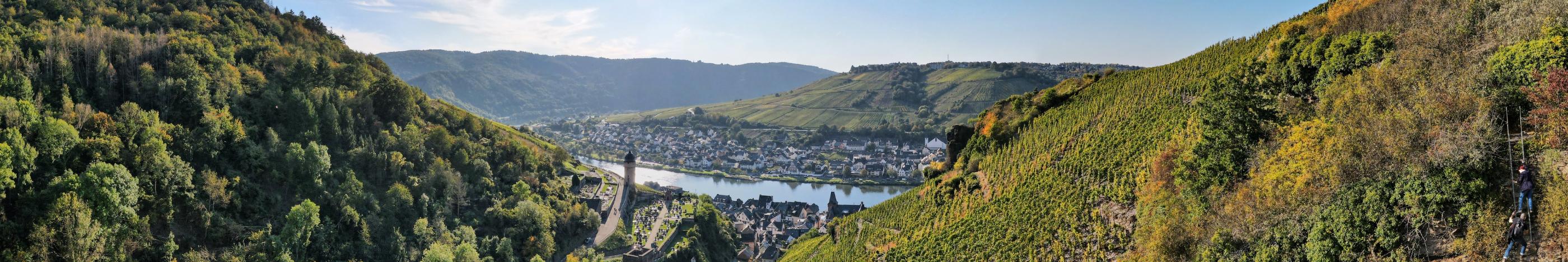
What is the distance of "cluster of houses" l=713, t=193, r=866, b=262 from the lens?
53.2m

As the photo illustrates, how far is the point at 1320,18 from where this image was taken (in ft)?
58.2

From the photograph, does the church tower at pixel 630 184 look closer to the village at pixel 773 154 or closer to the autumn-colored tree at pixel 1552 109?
the village at pixel 773 154

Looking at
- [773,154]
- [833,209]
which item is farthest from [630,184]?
[773,154]

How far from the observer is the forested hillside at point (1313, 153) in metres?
9.48

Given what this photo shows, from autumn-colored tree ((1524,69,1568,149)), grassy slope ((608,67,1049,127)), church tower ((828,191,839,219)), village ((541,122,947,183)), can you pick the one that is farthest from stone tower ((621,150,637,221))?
grassy slope ((608,67,1049,127))

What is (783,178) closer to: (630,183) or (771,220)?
(771,220)

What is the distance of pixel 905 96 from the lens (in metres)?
141

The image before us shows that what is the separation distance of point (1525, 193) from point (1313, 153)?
9.70 feet

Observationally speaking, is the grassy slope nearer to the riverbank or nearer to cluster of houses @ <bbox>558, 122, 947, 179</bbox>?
cluster of houses @ <bbox>558, 122, 947, 179</bbox>

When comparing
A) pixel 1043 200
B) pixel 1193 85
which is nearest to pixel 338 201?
pixel 1043 200

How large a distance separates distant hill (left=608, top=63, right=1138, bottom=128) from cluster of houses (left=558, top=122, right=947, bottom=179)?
965 cm

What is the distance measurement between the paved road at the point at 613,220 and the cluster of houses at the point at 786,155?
3751cm

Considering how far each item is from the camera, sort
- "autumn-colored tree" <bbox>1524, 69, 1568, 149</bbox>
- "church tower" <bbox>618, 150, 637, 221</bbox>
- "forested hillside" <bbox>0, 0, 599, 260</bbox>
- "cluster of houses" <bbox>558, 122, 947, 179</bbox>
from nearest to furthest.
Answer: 1. "autumn-colored tree" <bbox>1524, 69, 1568, 149</bbox>
2. "forested hillside" <bbox>0, 0, 599, 260</bbox>
3. "church tower" <bbox>618, 150, 637, 221</bbox>
4. "cluster of houses" <bbox>558, 122, 947, 179</bbox>

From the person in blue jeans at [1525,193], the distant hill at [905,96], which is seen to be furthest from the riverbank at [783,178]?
the person in blue jeans at [1525,193]
